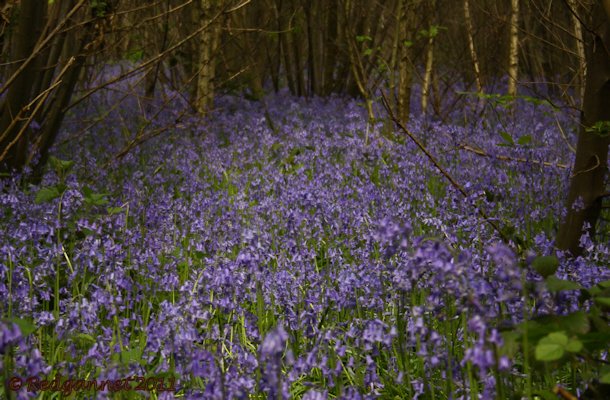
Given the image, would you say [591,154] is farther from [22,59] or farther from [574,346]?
[22,59]

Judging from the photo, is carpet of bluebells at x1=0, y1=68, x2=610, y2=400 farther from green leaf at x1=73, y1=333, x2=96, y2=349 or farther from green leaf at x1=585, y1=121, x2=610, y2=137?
green leaf at x1=585, y1=121, x2=610, y2=137

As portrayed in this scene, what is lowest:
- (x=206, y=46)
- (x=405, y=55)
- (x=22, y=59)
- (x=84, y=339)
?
(x=84, y=339)

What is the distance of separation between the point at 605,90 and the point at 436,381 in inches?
73.7

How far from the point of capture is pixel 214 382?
71.1 inches

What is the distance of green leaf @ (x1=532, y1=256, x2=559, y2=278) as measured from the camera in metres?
2.07

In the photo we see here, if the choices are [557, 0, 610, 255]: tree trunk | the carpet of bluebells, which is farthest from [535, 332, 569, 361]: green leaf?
[557, 0, 610, 255]: tree trunk

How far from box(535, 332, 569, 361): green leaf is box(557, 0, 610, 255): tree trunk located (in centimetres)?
200

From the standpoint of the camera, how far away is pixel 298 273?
3.61 m

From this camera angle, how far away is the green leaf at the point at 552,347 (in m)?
1.69

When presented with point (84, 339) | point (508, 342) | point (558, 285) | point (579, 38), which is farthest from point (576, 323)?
point (579, 38)

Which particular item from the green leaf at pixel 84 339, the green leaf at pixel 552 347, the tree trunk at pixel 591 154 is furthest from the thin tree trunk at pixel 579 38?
the green leaf at pixel 84 339

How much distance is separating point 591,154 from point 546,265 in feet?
5.99

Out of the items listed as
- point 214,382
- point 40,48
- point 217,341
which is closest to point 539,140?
point 40,48

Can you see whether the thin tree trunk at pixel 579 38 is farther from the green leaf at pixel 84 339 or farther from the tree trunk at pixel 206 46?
the tree trunk at pixel 206 46
